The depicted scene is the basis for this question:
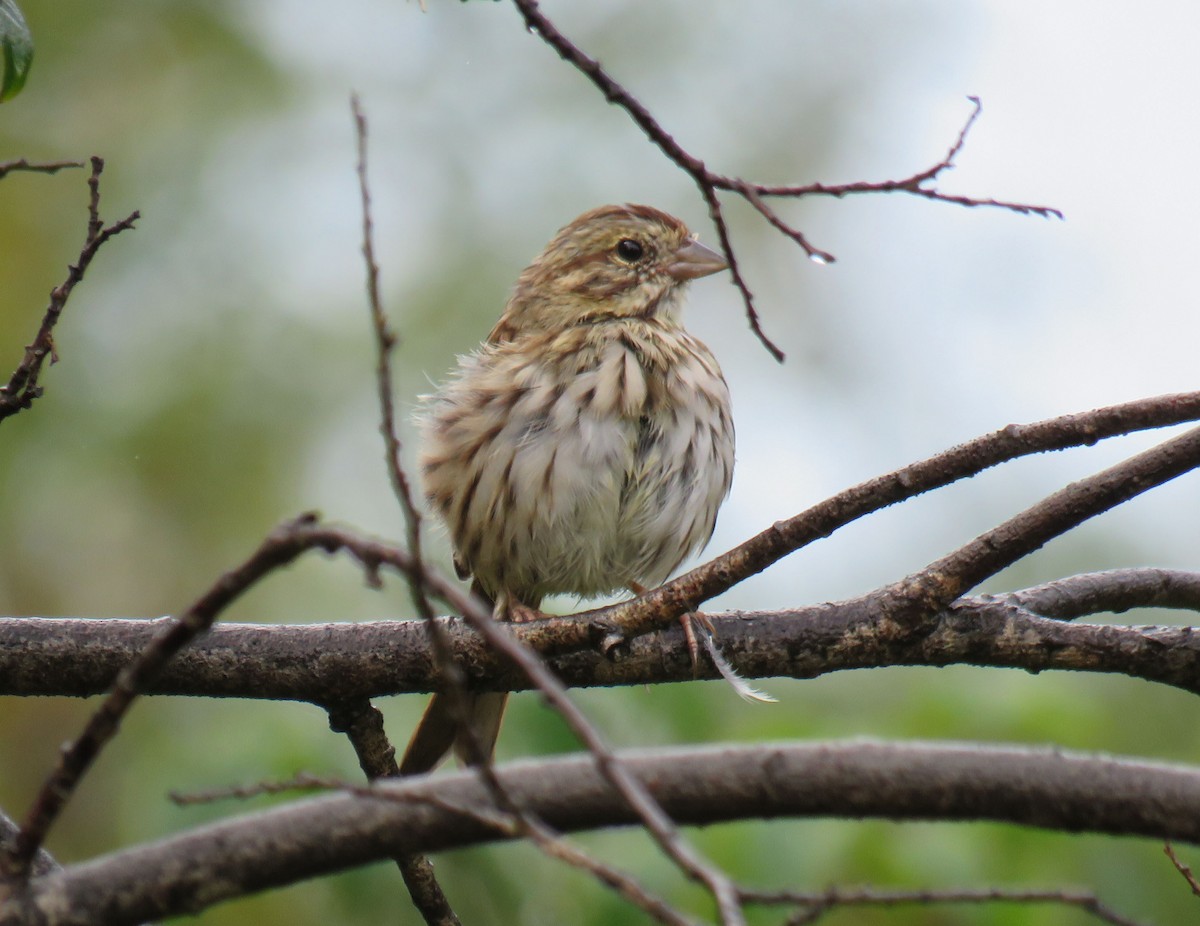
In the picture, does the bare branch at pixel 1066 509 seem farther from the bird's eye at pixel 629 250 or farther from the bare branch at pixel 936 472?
the bird's eye at pixel 629 250

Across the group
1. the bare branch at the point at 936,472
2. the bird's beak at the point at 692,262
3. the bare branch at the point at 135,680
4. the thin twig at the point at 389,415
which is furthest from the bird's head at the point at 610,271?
the bare branch at the point at 135,680

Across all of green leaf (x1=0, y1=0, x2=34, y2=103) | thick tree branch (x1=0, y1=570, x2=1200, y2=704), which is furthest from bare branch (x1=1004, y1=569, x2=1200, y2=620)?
green leaf (x1=0, y1=0, x2=34, y2=103)

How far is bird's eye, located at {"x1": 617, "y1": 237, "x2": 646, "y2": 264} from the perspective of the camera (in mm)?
5637

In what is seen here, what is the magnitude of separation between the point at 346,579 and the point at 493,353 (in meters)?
3.86

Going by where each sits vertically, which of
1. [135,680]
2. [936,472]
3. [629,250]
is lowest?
[135,680]

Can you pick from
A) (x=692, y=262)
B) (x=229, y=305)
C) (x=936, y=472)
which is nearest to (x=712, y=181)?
(x=936, y=472)

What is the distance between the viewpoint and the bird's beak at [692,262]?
5.53 m

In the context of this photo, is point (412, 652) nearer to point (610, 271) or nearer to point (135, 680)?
point (135, 680)

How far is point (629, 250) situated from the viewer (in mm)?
5656

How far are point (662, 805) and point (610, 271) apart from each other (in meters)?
3.86

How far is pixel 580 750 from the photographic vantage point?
4043 millimetres

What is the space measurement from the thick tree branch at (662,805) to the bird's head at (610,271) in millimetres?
3521

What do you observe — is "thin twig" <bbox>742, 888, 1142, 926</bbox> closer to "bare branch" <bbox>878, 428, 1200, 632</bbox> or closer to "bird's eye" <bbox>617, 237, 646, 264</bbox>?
"bare branch" <bbox>878, 428, 1200, 632</bbox>

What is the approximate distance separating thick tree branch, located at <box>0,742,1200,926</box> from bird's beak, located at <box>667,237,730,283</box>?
375 cm
